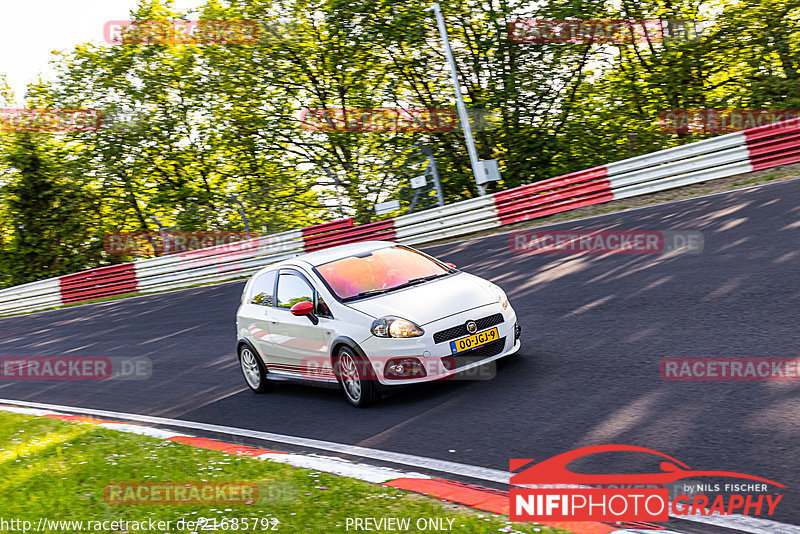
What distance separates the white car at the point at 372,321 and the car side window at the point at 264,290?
0.05 feet

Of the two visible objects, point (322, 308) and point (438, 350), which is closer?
point (438, 350)

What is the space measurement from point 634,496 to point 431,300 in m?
3.58

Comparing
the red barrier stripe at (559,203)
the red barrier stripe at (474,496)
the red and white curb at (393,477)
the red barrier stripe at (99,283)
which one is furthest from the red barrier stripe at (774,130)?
the red barrier stripe at (99,283)

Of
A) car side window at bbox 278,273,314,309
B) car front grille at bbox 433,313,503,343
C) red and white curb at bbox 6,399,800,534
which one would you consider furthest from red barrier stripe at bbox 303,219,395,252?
car front grille at bbox 433,313,503,343

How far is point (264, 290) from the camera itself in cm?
954

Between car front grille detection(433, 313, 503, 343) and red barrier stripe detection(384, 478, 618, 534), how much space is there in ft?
7.26

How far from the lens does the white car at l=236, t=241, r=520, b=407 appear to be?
24.7ft

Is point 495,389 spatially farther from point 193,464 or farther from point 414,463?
point 193,464

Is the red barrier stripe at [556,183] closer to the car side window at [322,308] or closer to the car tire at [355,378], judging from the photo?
the car side window at [322,308]

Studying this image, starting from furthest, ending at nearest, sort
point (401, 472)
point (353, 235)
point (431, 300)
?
point (353, 235) < point (431, 300) < point (401, 472)

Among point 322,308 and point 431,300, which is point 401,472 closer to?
point 431,300

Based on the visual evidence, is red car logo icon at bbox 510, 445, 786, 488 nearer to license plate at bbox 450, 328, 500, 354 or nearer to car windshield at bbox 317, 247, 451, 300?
license plate at bbox 450, 328, 500, 354

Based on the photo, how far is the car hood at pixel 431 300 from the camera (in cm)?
762

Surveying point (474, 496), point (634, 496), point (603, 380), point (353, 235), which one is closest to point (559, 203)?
→ point (353, 235)
